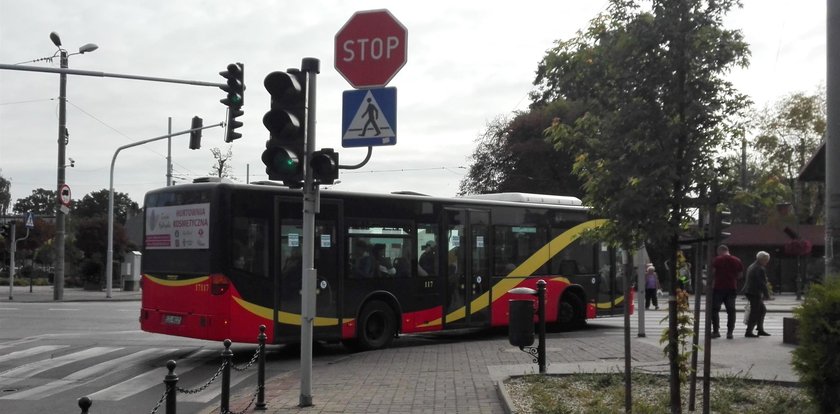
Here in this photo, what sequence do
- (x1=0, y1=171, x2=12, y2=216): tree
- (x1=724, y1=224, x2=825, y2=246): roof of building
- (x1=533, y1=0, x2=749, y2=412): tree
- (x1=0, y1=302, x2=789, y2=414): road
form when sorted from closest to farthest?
(x1=533, y1=0, x2=749, y2=412): tree
(x1=0, y1=302, x2=789, y2=414): road
(x1=724, y1=224, x2=825, y2=246): roof of building
(x1=0, y1=171, x2=12, y2=216): tree

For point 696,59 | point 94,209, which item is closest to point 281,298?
point 696,59

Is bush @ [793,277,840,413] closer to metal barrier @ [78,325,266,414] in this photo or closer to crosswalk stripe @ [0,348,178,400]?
metal barrier @ [78,325,266,414]

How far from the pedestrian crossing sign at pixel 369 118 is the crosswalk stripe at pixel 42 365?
6.00m

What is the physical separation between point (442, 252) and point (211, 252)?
16.4 ft

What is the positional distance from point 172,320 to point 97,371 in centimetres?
159

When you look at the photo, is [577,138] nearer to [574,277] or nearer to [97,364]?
[97,364]

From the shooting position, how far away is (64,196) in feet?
110

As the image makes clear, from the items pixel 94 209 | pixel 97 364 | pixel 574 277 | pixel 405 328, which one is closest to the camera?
pixel 97 364

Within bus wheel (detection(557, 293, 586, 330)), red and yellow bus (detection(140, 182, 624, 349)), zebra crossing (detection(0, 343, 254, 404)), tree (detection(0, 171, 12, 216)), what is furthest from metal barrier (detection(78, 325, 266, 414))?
tree (detection(0, 171, 12, 216))

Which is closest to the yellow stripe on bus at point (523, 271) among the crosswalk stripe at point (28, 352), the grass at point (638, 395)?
the grass at point (638, 395)

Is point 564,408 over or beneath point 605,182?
beneath

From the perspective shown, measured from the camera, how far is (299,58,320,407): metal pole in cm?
971

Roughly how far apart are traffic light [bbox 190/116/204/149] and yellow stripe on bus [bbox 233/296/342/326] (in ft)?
51.0

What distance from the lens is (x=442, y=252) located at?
1714 cm
